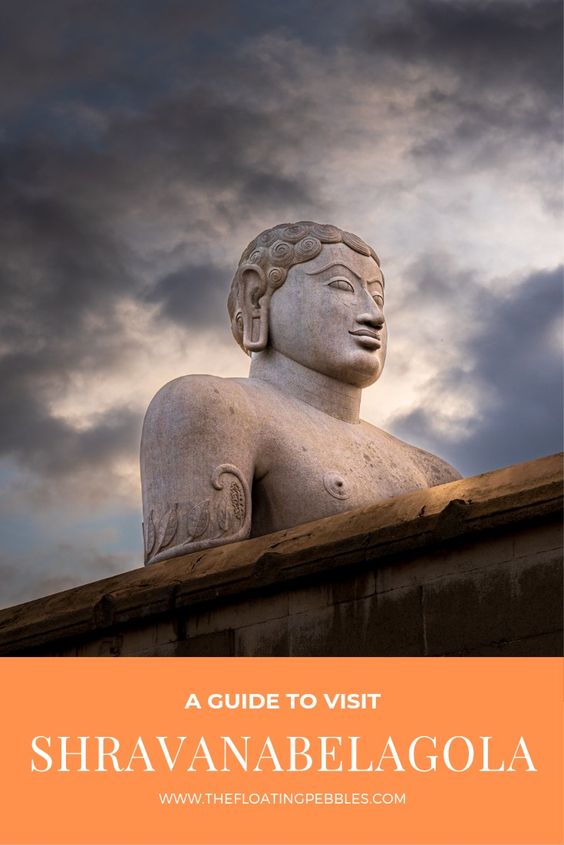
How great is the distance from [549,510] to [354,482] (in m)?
3.17

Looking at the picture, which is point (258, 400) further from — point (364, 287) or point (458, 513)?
point (458, 513)

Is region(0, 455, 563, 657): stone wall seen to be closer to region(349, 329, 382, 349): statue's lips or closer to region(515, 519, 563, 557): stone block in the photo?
region(515, 519, 563, 557): stone block

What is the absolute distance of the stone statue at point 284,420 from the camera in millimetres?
10383

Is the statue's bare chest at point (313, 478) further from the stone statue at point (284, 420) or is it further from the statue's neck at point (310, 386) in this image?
the statue's neck at point (310, 386)

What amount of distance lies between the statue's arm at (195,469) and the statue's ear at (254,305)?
1.11m

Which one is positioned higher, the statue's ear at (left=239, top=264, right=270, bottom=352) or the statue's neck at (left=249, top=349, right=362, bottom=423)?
the statue's ear at (left=239, top=264, right=270, bottom=352)

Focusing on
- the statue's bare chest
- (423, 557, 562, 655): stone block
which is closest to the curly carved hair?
the statue's bare chest

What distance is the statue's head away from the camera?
11.5 m

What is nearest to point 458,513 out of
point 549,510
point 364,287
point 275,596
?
point 549,510

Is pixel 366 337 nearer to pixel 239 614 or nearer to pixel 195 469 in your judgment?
pixel 195 469

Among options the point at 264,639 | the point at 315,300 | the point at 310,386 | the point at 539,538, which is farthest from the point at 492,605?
the point at 315,300

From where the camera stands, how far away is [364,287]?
38.4 feet

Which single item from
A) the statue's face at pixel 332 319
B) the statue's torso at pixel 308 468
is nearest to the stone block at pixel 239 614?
the statue's torso at pixel 308 468

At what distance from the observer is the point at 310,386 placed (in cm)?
1167
